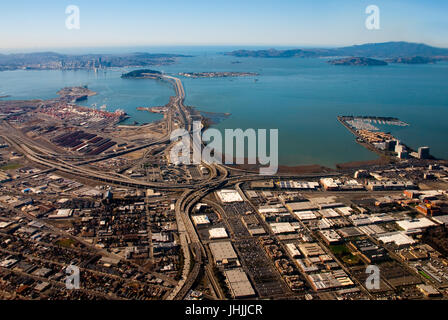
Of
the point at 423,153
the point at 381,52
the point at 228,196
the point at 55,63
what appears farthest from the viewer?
the point at 381,52

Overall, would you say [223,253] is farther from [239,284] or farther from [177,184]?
[177,184]

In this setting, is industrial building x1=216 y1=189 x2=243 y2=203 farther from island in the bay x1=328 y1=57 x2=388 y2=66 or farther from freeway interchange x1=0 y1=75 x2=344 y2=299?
island in the bay x1=328 y1=57 x2=388 y2=66

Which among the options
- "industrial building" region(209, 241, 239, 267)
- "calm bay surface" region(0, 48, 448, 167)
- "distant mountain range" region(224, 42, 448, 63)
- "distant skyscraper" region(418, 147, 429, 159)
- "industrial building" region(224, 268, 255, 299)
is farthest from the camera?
"distant mountain range" region(224, 42, 448, 63)

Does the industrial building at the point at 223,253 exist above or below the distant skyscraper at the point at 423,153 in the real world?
below

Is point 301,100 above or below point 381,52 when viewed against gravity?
below

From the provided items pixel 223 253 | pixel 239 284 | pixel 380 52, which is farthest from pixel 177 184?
pixel 380 52

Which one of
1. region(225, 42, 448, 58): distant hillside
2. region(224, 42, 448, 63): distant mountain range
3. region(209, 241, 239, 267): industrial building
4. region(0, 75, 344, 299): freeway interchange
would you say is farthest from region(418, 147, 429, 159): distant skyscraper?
region(225, 42, 448, 58): distant hillside

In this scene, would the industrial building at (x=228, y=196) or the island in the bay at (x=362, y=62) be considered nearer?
the industrial building at (x=228, y=196)

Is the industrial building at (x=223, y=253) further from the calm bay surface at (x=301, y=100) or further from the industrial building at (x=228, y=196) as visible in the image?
the calm bay surface at (x=301, y=100)

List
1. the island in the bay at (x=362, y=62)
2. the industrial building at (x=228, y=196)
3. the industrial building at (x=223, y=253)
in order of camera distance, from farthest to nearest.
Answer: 1. the island in the bay at (x=362, y=62)
2. the industrial building at (x=228, y=196)
3. the industrial building at (x=223, y=253)

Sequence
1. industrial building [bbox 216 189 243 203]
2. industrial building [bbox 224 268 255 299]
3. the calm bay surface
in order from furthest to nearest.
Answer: the calm bay surface
industrial building [bbox 216 189 243 203]
industrial building [bbox 224 268 255 299]

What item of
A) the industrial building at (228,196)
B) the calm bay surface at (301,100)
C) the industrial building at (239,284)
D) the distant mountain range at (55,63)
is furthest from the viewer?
the distant mountain range at (55,63)

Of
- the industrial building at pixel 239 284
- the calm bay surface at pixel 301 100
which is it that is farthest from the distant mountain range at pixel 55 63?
the industrial building at pixel 239 284

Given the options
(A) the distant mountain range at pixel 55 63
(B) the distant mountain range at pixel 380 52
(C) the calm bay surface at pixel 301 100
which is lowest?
(C) the calm bay surface at pixel 301 100
